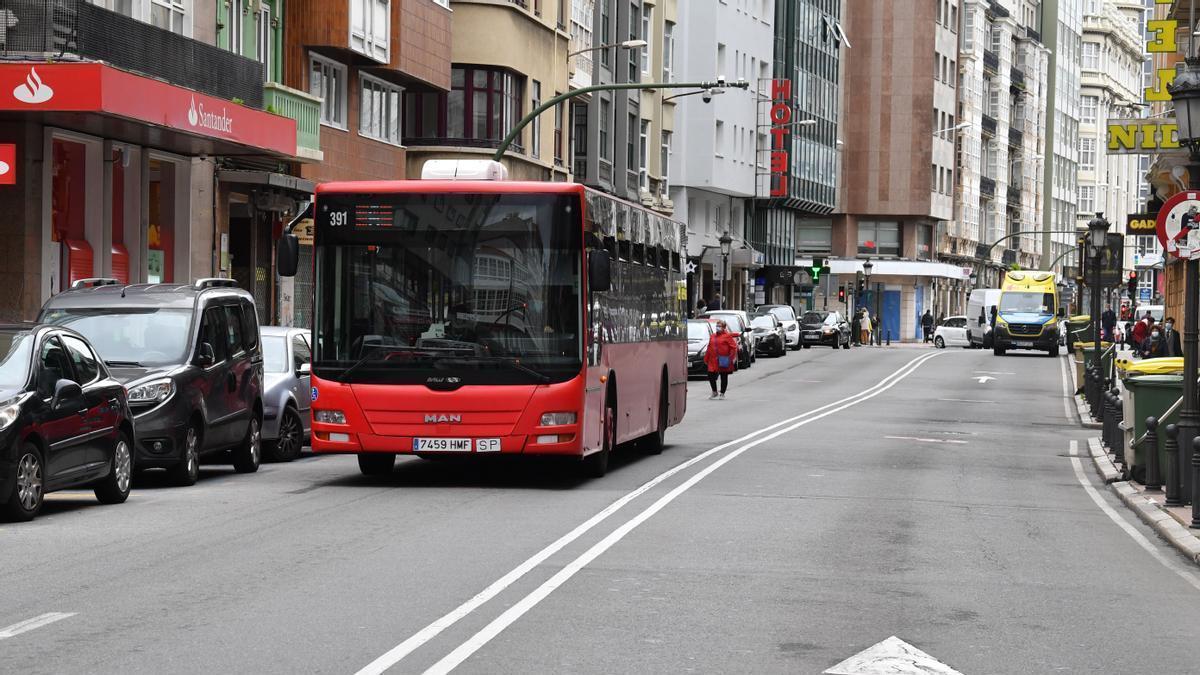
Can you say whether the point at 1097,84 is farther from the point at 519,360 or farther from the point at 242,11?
the point at 519,360

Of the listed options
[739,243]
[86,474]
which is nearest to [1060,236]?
[739,243]

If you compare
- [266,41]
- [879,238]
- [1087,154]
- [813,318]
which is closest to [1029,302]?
[813,318]

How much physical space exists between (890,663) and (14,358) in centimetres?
891

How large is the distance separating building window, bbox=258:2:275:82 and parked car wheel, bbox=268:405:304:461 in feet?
51.7

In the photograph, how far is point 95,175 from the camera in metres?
32.5

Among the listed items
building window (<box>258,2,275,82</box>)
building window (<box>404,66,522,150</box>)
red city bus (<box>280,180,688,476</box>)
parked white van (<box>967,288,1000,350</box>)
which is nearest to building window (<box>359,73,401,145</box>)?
building window (<box>404,66,522,150</box>)

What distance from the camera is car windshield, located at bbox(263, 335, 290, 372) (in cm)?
2472

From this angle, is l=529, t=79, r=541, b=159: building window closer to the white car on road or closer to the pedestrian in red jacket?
the pedestrian in red jacket

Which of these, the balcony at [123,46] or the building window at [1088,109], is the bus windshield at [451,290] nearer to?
the balcony at [123,46]

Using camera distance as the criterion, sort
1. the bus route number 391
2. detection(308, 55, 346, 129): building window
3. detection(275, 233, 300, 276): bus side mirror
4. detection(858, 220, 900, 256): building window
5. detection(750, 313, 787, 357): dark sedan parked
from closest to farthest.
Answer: detection(275, 233, 300, 276): bus side mirror
the bus route number 391
detection(308, 55, 346, 129): building window
detection(750, 313, 787, 357): dark sedan parked
detection(858, 220, 900, 256): building window

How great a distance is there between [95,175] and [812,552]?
2076cm

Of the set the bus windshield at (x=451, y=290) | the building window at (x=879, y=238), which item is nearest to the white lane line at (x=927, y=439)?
the bus windshield at (x=451, y=290)

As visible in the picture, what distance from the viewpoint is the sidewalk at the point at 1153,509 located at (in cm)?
1611

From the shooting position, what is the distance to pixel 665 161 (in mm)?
78438
